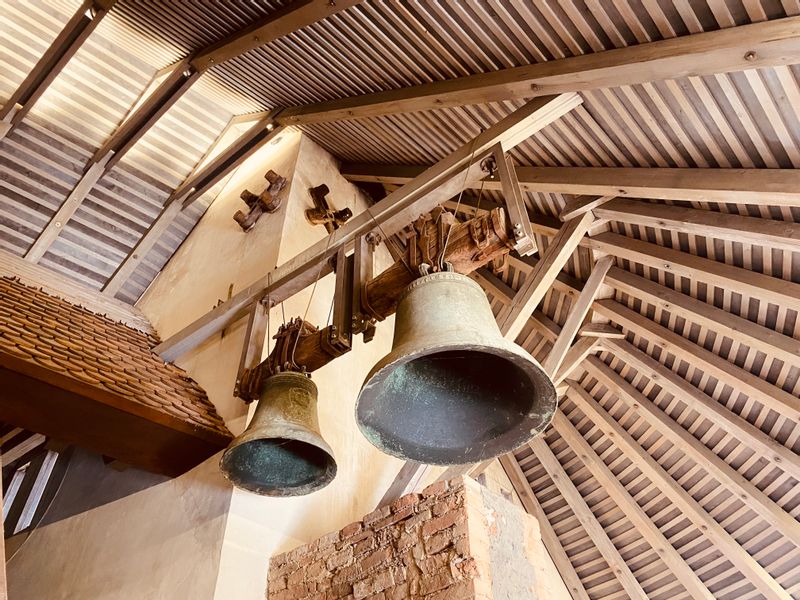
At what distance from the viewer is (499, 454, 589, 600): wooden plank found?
866cm

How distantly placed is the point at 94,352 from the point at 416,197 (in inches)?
103

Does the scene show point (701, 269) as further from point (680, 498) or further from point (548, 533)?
point (548, 533)

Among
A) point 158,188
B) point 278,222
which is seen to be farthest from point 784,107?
point 158,188

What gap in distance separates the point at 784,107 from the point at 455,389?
2.31 m

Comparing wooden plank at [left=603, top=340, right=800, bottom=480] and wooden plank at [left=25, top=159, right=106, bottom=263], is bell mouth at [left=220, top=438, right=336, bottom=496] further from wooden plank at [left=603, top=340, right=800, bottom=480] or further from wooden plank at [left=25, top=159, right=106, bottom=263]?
wooden plank at [left=25, top=159, right=106, bottom=263]

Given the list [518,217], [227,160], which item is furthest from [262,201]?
[518,217]

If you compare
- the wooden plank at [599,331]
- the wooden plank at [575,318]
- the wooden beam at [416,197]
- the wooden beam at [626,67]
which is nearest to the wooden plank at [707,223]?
the wooden plank at [575,318]

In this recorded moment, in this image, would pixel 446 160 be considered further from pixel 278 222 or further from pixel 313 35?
pixel 278 222

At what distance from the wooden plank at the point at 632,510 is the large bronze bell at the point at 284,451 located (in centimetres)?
467

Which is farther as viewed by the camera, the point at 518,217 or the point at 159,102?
the point at 159,102

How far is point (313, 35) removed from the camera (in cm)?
514

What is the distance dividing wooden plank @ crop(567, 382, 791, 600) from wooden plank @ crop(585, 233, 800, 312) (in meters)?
2.61

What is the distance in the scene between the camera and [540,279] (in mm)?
4609

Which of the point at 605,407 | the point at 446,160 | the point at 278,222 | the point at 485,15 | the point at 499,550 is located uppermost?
the point at 485,15
